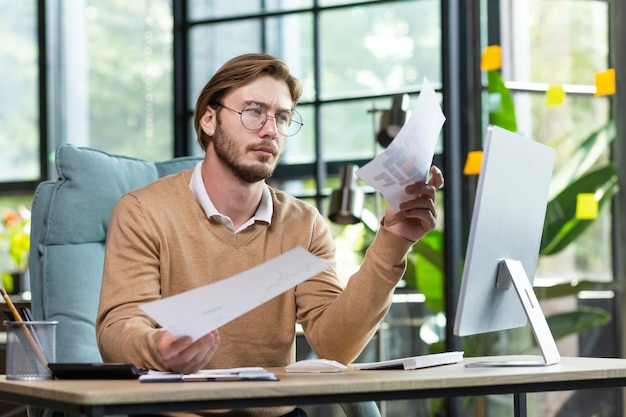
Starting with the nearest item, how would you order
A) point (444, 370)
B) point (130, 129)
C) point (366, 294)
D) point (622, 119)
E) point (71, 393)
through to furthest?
1. point (71, 393)
2. point (444, 370)
3. point (366, 294)
4. point (622, 119)
5. point (130, 129)

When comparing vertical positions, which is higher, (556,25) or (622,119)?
(556,25)

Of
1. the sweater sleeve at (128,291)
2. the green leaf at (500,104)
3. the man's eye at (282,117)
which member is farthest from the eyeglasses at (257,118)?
the green leaf at (500,104)

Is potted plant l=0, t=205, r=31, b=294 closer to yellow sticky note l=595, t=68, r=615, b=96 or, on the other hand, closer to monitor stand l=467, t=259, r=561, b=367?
yellow sticky note l=595, t=68, r=615, b=96

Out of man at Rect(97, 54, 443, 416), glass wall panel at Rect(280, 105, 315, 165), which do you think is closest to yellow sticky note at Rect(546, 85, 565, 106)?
glass wall panel at Rect(280, 105, 315, 165)

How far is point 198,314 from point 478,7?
2537 millimetres

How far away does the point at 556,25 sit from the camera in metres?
3.40

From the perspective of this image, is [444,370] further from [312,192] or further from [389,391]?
[312,192]

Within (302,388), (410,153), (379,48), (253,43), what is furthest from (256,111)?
(253,43)

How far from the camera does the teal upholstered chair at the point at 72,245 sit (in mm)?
2111

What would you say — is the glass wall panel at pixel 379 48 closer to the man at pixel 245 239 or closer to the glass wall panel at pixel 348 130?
the glass wall panel at pixel 348 130

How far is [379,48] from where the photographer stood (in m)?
3.82

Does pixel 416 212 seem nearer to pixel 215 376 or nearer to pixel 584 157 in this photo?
pixel 215 376

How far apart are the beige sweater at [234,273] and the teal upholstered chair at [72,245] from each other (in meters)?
0.26

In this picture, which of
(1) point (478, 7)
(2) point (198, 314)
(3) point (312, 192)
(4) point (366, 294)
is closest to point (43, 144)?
(3) point (312, 192)
